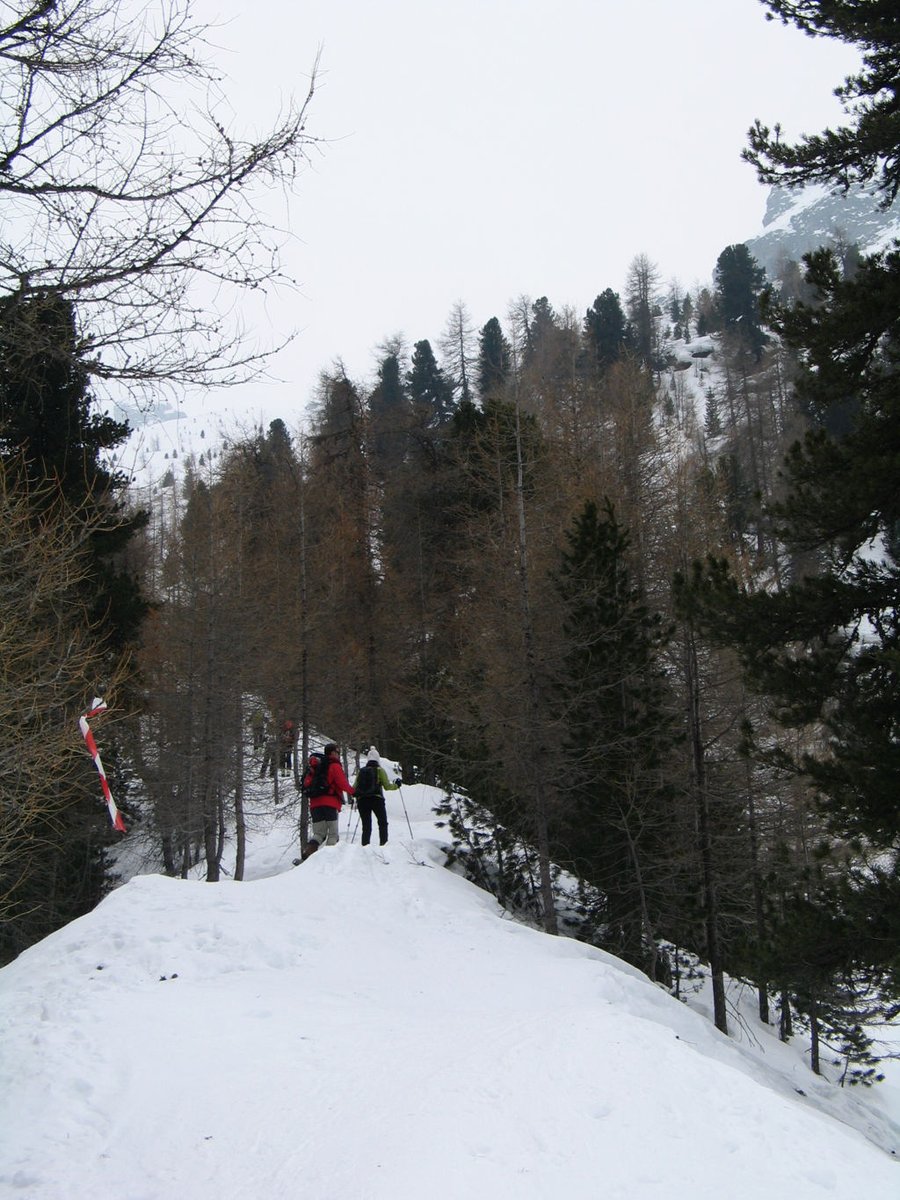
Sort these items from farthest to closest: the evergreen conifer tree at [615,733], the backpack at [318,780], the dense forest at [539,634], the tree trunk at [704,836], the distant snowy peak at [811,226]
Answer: the distant snowy peak at [811,226], the tree trunk at [704,836], the evergreen conifer tree at [615,733], the backpack at [318,780], the dense forest at [539,634]

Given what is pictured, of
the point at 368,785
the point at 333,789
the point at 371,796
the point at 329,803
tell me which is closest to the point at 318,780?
the point at 333,789

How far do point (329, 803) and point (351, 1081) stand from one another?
7.55 metres

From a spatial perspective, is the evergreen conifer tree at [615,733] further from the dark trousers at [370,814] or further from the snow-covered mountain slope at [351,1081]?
the snow-covered mountain slope at [351,1081]

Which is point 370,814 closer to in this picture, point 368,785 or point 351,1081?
point 368,785

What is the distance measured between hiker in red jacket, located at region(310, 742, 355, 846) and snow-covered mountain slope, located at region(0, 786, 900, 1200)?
3.80 meters

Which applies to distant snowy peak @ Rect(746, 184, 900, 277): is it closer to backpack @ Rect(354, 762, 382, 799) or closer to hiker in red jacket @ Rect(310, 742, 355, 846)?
backpack @ Rect(354, 762, 382, 799)

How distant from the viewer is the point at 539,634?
15.2 m

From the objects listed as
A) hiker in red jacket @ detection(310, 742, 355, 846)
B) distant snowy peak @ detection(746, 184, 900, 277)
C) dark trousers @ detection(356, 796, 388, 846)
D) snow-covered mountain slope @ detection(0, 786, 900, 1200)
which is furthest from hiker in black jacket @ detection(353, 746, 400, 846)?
distant snowy peak @ detection(746, 184, 900, 277)

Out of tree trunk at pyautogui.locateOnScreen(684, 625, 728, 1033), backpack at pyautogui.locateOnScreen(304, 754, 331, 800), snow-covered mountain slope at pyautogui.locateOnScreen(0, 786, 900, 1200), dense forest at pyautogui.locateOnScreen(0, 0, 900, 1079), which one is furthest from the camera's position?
tree trunk at pyautogui.locateOnScreen(684, 625, 728, 1033)

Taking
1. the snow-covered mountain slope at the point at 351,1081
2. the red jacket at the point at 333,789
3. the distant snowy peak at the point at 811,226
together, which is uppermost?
the distant snowy peak at the point at 811,226

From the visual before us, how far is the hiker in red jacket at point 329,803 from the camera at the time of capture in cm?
1351

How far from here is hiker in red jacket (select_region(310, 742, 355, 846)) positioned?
13.5 metres

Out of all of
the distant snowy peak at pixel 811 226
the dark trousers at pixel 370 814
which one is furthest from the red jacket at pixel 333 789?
the distant snowy peak at pixel 811 226

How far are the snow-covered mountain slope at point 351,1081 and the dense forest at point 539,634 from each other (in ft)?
7.28
